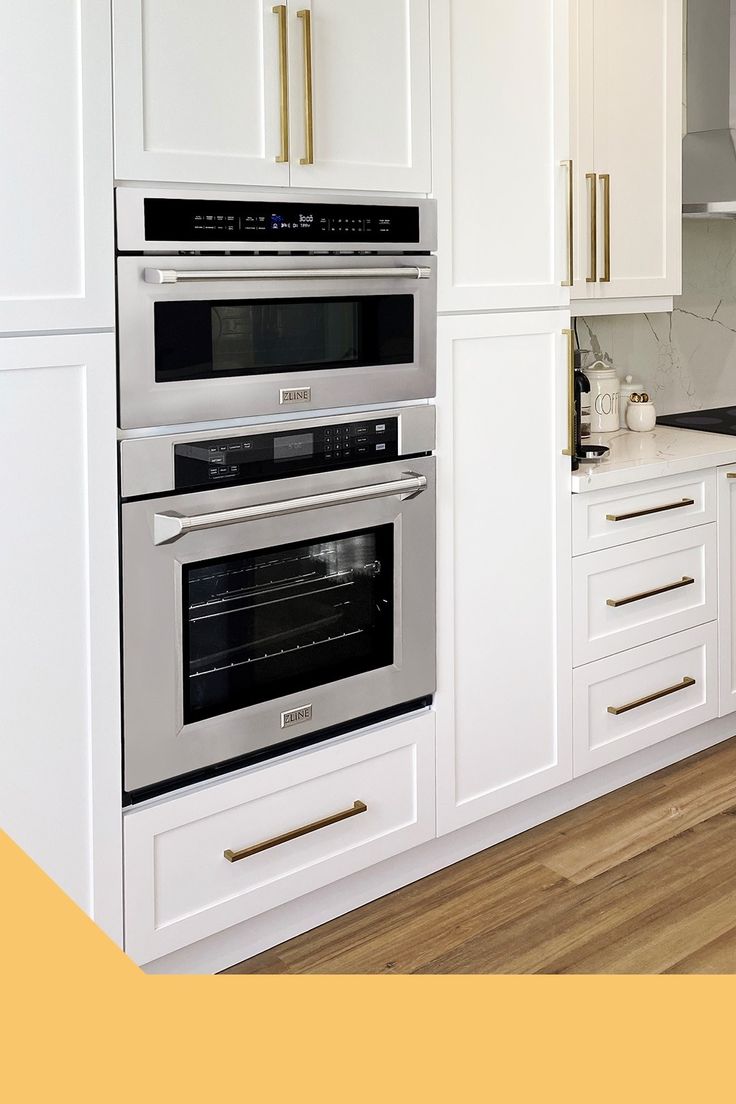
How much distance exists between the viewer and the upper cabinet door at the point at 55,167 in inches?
66.7

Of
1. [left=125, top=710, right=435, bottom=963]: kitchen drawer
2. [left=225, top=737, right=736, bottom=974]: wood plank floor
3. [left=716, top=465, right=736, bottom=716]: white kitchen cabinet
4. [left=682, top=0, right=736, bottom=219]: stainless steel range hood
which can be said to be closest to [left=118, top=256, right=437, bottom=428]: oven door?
[left=125, top=710, right=435, bottom=963]: kitchen drawer

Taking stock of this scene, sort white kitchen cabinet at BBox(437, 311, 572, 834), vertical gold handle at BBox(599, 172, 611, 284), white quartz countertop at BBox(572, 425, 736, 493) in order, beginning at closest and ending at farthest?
white kitchen cabinet at BBox(437, 311, 572, 834) → white quartz countertop at BBox(572, 425, 736, 493) → vertical gold handle at BBox(599, 172, 611, 284)

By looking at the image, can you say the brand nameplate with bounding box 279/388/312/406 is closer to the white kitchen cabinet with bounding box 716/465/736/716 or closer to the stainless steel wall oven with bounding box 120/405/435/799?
the stainless steel wall oven with bounding box 120/405/435/799

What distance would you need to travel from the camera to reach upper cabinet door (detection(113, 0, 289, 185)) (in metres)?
1.82

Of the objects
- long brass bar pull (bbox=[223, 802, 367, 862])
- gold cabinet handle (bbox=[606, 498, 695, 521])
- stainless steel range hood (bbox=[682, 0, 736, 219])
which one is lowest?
long brass bar pull (bbox=[223, 802, 367, 862])

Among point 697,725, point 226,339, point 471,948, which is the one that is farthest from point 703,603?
point 226,339

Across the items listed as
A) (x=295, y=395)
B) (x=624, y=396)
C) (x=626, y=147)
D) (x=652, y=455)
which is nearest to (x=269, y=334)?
(x=295, y=395)

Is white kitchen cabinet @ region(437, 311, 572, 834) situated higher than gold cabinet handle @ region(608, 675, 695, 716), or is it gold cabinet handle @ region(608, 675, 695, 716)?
white kitchen cabinet @ region(437, 311, 572, 834)

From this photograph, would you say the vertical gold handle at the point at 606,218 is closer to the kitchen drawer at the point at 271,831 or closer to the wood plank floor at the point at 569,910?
the kitchen drawer at the point at 271,831

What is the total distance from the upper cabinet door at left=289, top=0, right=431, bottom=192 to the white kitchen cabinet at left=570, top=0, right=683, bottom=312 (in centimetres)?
82

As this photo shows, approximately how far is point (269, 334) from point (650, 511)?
132cm

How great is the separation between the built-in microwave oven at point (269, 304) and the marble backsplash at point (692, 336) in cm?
150

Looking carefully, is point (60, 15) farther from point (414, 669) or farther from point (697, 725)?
point (697, 725)

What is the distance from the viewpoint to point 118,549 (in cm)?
191
